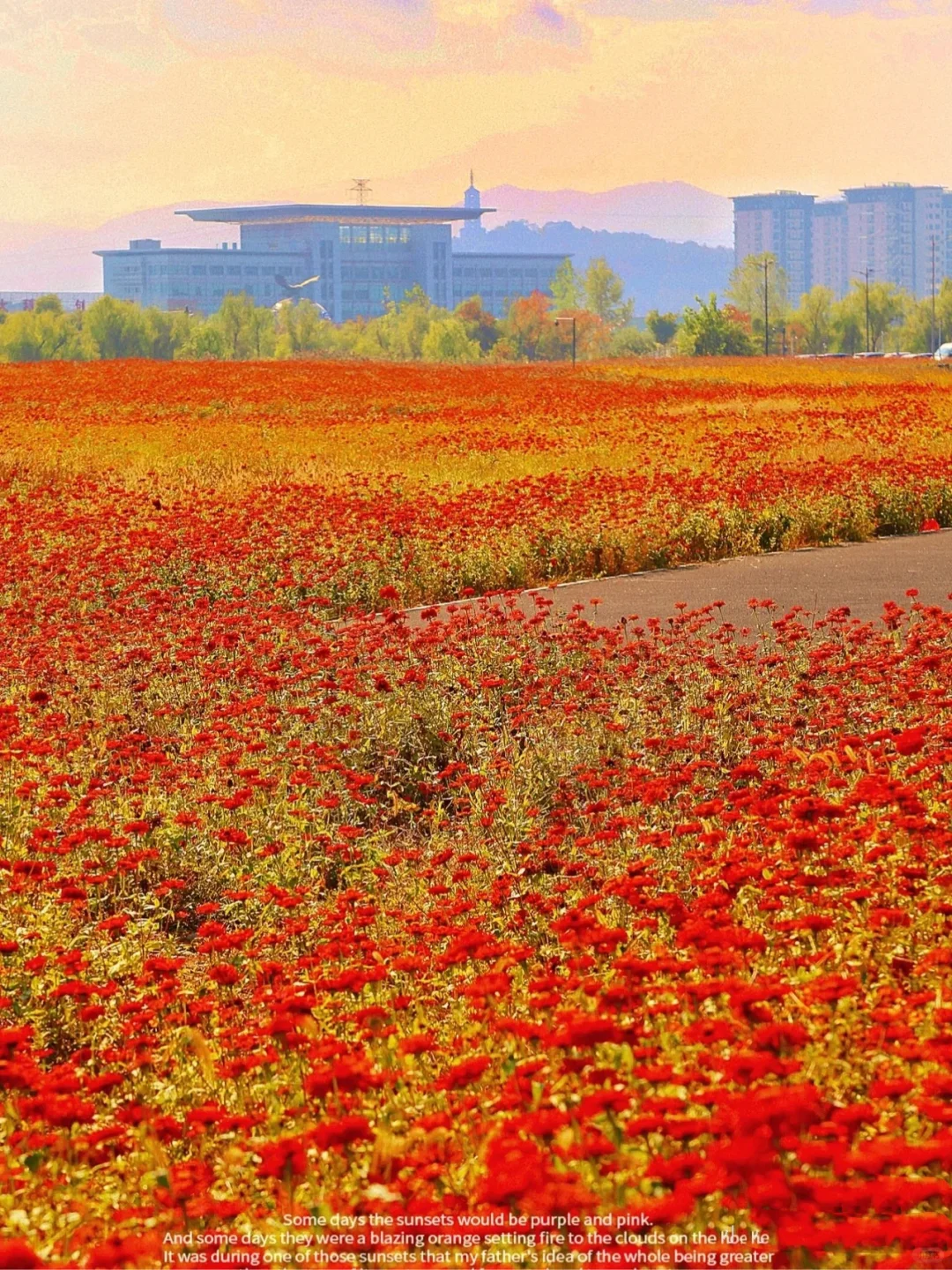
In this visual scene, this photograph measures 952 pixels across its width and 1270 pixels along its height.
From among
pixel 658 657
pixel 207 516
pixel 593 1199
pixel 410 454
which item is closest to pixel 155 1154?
pixel 593 1199

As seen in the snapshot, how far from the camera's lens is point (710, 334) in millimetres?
90500

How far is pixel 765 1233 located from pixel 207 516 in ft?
40.7

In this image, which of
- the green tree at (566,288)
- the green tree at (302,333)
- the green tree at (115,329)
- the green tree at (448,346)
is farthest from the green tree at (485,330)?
the green tree at (115,329)

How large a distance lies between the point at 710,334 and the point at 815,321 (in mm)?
26513

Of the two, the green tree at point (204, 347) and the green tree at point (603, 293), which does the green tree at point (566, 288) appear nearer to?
the green tree at point (603, 293)

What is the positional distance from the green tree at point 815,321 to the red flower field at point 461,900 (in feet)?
339

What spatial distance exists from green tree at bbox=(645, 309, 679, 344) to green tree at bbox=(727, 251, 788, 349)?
4.65m

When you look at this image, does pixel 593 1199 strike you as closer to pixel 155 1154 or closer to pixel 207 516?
pixel 155 1154

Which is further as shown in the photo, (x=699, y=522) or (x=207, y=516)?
(x=207, y=516)

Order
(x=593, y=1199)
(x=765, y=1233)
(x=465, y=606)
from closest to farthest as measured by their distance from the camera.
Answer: (x=593, y=1199), (x=765, y=1233), (x=465, y=606)

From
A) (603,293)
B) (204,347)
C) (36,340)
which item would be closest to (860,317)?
(603,293)

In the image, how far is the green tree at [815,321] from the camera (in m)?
114

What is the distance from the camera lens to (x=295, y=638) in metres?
9.74

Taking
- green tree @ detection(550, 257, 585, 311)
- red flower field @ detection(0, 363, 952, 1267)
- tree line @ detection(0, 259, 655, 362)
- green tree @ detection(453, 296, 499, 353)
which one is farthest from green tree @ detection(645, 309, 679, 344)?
red flower field @ detection(0, 363, 952, 1267)
